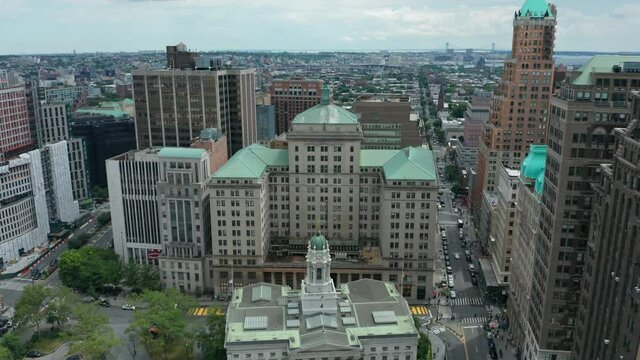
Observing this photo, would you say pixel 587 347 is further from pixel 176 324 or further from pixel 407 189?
pixel 176 324

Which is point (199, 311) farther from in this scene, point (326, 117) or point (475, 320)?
point (475, 320)

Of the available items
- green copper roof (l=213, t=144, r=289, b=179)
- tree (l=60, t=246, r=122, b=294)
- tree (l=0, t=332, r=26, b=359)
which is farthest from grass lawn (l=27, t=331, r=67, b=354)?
green copper roof (l=213, t=144, r=289, b=179)

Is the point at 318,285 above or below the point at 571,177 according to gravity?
below

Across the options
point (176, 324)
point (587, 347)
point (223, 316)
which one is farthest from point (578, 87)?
point (176, 324)

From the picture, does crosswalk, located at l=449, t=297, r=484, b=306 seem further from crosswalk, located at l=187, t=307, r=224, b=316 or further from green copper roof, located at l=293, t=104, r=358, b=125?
crosswalk, located at l=187, t=307, r=224, b=316

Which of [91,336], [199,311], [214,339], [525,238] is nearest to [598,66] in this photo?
[525,238]

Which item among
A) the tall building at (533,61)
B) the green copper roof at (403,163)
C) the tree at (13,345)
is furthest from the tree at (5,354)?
the tall building at (533,61)
